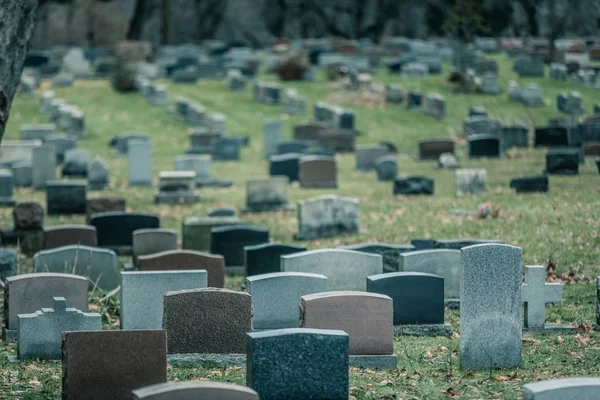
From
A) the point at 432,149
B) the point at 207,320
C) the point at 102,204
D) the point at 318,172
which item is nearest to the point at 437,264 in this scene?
the point at 207,320

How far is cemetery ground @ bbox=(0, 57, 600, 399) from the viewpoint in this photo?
1053 centimetres

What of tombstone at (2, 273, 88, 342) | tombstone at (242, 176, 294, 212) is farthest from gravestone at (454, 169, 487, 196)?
tombstone at (2, 273, 88, 342)

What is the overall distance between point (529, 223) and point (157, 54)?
36.1m

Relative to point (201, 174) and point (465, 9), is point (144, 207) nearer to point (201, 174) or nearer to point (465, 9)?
point (201, 174)

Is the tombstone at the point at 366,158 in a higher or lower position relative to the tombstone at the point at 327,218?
higher

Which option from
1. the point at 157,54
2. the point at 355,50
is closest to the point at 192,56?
the point at 157,54

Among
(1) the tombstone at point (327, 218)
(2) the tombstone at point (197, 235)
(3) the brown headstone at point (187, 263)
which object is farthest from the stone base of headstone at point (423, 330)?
(1) the tombstone at point (327, 218)

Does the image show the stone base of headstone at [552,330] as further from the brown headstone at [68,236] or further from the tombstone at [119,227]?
the tombstone at [119,227]

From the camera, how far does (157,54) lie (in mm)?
52406

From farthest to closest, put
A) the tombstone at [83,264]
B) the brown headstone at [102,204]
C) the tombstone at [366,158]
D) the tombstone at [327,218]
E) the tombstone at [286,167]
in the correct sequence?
the tombstone at [366,158] < the tombstone at [286,167] < the brown headstone at [102,204] < the tombstone at [327,218] < the tombstone at [83,264]

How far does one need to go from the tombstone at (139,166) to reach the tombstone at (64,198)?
3.81 m

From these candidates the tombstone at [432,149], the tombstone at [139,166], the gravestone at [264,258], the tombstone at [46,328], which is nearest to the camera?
the tombstone at [46,328]

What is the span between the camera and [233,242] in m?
17.2

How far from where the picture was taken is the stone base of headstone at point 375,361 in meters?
11.0
